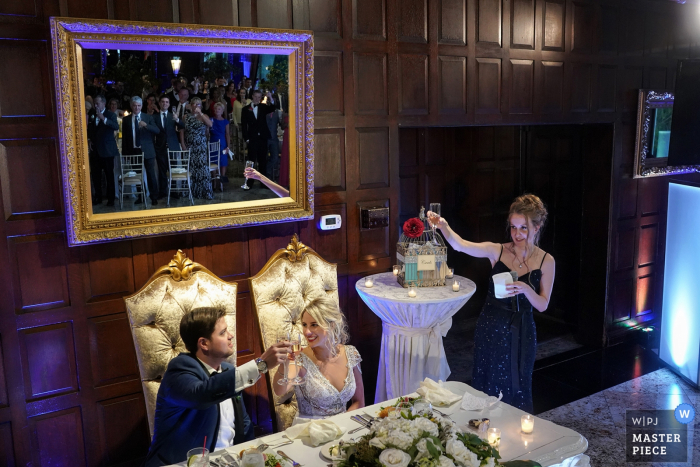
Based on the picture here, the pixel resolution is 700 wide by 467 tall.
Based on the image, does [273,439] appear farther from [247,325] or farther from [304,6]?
[304,6]

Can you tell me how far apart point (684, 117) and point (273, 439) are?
4.64m

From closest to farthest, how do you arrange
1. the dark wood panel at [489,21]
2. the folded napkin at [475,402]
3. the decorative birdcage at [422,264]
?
the folded napkin at [475,402]
the decorative birdcage at [422,264]
the dark wood panel at [489,21]

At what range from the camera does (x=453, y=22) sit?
15.5 feet

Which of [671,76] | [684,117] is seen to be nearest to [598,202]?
[684,117]

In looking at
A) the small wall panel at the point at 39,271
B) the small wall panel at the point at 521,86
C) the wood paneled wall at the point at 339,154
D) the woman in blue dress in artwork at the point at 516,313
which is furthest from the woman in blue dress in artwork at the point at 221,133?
the small wall panel at the point at 521,86

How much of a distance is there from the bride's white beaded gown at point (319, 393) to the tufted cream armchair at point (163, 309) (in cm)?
51

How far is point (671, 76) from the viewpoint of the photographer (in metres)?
6.24

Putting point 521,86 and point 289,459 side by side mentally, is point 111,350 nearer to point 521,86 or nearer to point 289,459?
point 289,459

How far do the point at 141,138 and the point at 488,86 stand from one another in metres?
2.76

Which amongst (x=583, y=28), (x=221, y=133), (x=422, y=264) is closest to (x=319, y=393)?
(x=422, y=264)

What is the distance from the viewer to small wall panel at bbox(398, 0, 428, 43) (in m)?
4.49

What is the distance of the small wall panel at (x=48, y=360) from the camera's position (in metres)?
3.45

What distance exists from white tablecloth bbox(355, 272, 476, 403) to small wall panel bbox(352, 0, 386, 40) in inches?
67.0

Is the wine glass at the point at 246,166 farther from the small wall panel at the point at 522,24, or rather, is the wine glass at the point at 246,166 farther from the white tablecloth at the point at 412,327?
the small wall panel at the point at 522,24
